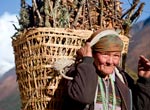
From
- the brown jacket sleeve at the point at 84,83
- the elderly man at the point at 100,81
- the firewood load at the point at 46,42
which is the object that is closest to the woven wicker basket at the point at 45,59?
the firewood load at the point at 46,42

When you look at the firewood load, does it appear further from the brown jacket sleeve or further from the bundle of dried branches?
the brown jacket sleeve

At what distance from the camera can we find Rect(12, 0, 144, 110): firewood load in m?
2.24

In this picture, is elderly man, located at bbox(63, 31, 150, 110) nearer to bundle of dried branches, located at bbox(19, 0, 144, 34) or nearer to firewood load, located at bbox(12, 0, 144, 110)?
firewood load, located at bbox(12, 0, 144, 110)

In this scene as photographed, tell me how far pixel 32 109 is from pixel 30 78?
0.47ft

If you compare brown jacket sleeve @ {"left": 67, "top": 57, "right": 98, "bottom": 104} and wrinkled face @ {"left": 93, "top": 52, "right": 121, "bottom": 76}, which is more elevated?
wrinkled face @ {"left": 93, "top": 52, "right": 121, "bottom": 76}

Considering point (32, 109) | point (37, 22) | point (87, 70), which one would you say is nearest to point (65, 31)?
point (37, 22)

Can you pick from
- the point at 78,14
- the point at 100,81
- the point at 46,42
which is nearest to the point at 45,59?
the point at 46,42

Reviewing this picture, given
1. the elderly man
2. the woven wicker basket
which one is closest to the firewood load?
the woven wicker basket

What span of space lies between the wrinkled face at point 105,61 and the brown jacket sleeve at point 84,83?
0.20 ft

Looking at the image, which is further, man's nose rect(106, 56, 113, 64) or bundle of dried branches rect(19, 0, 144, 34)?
bundle of dried branches rect(19, 0, 144, 34)

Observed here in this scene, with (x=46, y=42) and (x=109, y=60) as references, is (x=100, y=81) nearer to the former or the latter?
(x=109, y=60)

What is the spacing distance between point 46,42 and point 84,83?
21.8 inches

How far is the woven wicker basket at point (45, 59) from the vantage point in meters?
2.23

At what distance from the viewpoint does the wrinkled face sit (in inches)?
71.6
